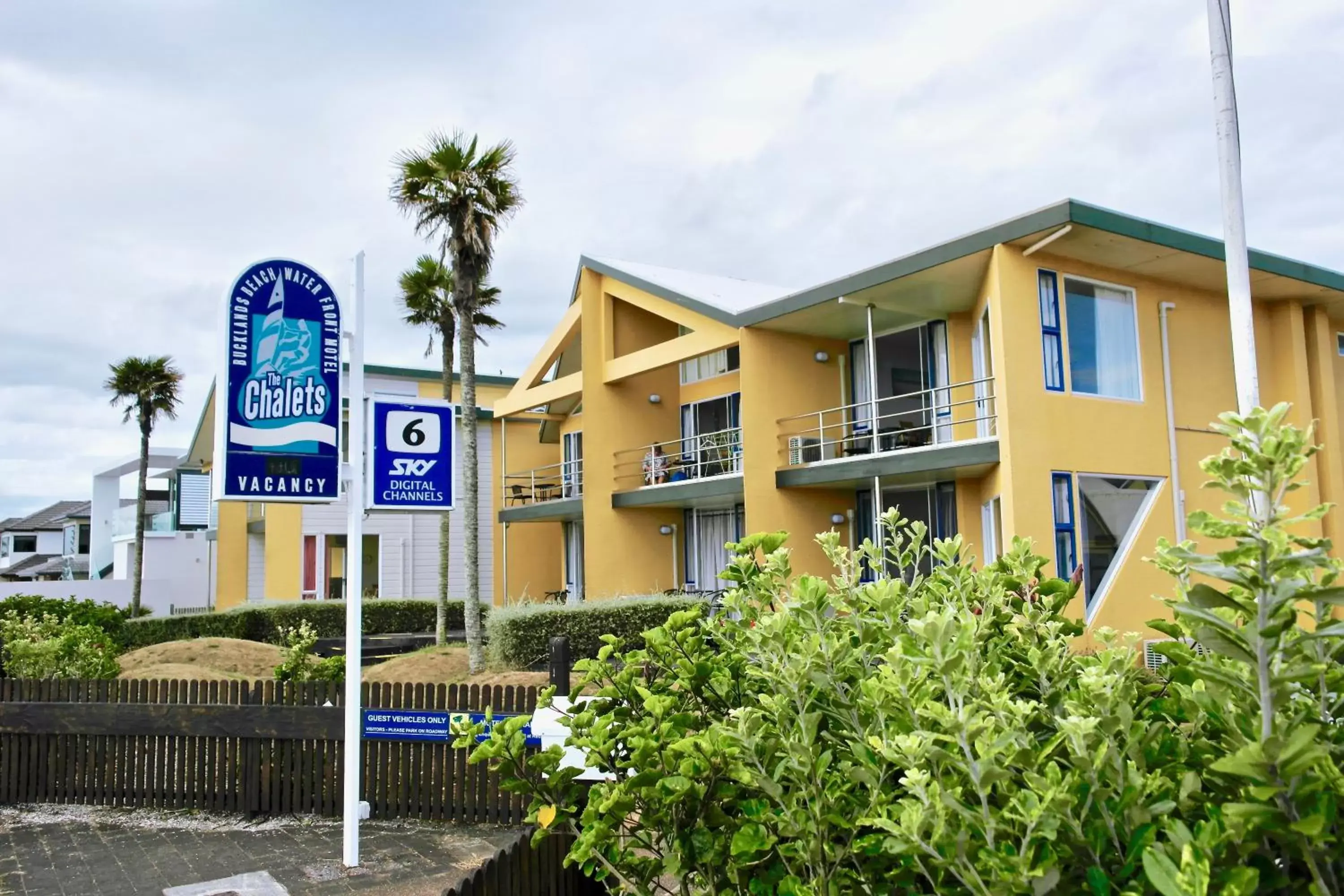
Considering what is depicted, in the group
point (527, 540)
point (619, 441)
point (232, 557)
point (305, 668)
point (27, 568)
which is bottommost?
point (305, 668)

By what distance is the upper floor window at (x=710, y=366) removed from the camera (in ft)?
77.2

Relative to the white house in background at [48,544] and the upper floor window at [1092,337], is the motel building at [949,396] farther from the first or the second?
the white house in background at [48,544]

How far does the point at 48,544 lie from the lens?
6750 centimetres

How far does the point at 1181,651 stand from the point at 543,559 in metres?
29.8

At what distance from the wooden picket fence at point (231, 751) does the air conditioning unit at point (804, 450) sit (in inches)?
439

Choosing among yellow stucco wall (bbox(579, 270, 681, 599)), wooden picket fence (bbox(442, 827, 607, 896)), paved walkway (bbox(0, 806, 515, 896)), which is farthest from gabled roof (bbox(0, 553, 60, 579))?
wooden picket fence (bbox(442, 827, 607, 896))

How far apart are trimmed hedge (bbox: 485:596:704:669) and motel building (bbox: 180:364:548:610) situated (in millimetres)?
13679

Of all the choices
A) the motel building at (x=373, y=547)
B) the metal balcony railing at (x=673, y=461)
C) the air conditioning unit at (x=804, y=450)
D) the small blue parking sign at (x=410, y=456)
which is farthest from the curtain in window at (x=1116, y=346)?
the motel building at (x=373, y=547)

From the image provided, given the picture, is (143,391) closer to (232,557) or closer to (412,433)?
(232,557)

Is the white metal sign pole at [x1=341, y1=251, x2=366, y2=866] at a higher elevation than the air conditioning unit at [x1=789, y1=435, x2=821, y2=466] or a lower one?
lower

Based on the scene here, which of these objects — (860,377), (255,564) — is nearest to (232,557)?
(255,564)

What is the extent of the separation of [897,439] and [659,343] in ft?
22.3

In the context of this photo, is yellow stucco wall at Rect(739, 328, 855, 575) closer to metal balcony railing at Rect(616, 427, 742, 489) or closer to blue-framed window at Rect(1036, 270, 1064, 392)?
metal balcony railing at Rect(616, 427, 742, 489)

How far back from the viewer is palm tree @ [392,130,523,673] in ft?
56.5
